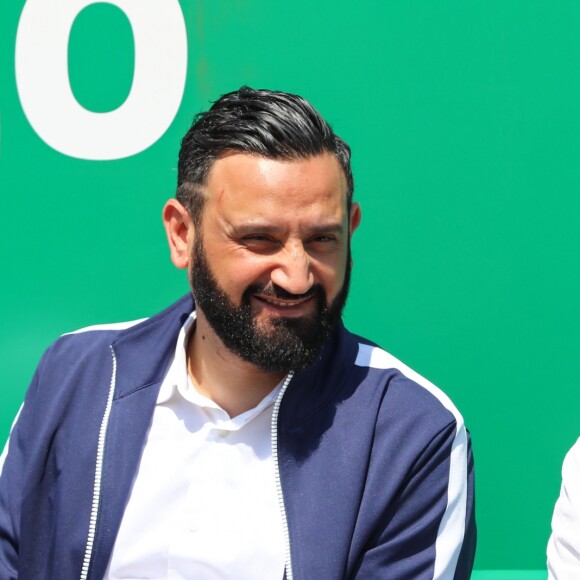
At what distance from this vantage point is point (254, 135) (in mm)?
1577

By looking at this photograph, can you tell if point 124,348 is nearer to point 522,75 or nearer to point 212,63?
point 212,63

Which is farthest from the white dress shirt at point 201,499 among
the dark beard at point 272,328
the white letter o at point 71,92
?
the white letter o at point 71,92

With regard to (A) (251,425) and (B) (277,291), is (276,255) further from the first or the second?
(A) (251,425)

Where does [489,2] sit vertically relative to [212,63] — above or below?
above

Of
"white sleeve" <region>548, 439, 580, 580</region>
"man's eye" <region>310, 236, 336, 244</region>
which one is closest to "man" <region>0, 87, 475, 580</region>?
"man's eye" <region>310, 236, 336, 244</region>

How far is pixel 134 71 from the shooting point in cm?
187

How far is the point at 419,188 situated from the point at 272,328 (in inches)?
19.1

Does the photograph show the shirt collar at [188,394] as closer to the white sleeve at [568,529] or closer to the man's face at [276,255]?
the man's face at [276,255]

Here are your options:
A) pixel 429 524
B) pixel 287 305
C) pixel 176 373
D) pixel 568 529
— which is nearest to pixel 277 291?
pixel 287 305

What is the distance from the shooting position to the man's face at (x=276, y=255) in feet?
5.03

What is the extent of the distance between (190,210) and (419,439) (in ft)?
1.86

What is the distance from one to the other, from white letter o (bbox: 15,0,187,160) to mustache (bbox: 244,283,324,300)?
0.48 metres

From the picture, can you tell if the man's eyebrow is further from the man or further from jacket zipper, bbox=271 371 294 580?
jacket zipper, bbox=271 371 294 580

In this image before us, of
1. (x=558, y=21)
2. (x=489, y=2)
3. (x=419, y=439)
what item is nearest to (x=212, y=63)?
(x=489, y=2)
